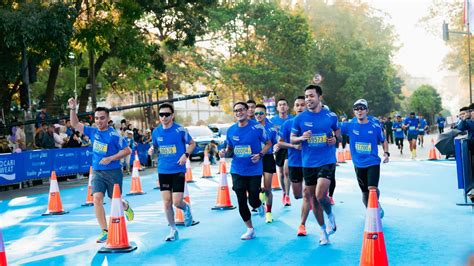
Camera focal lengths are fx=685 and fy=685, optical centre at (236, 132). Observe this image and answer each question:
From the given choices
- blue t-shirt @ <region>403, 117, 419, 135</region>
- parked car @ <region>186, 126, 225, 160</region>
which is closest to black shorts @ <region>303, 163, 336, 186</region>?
blue t-shirt @ <region>403, 117, 419, 135</region>

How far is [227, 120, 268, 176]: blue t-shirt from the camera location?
945 cm

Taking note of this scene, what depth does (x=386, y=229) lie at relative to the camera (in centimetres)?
983

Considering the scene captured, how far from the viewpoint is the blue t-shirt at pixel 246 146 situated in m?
9.45

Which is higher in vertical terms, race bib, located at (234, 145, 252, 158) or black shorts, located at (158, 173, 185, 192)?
race bib, located at (234, 145, 252, 158)

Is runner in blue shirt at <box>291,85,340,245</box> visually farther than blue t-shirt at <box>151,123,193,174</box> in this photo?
No

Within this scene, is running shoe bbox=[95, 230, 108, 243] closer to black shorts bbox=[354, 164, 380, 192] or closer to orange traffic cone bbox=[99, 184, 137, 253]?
orange traffic cone bbox=[99, 184, 137, 253]

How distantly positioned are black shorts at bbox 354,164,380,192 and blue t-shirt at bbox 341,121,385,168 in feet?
A: 0.20

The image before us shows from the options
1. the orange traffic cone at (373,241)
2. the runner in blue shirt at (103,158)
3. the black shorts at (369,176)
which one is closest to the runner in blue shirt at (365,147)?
the black shorts at (369,176)

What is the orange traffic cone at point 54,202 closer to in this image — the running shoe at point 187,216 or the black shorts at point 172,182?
the running shoe at point 187,216

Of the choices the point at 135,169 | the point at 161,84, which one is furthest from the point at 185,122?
the point at 135,169

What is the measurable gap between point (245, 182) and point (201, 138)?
23.6 m

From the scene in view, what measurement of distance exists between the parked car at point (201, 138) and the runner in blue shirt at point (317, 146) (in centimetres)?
2361

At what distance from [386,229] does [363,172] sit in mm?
890

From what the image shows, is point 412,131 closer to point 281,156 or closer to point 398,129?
point 398,129
